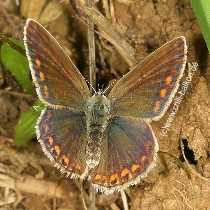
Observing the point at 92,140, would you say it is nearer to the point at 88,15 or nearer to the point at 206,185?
the point at 206,185

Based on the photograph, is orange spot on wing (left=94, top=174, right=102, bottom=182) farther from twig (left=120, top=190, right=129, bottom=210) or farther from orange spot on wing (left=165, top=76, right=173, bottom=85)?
twig (left=120, top=190, right=129, bottom=210)

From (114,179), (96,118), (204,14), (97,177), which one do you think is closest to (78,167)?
(97,177)

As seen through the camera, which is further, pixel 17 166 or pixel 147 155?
pixel 17 166

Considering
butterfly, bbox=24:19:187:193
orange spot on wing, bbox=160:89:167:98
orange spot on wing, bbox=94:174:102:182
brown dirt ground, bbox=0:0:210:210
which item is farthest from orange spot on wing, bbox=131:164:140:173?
brown dirt ground, bbox=0:0:210:210

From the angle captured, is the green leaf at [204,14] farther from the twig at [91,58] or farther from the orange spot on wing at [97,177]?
the orange spot on wing at [97,177]

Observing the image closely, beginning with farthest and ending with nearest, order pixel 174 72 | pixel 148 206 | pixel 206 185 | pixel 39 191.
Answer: pixel 39 191 → pixel 148 206 → pixel 206 185 → pixel 174 72

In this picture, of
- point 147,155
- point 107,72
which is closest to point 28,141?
point 107,72
